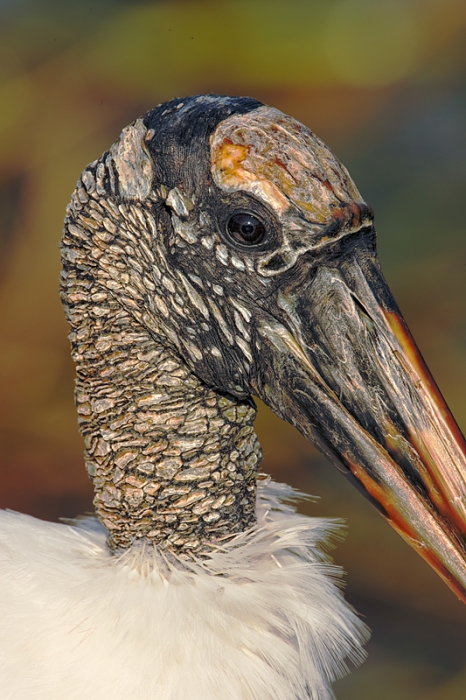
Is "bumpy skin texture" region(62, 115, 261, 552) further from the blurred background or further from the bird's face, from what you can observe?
the blurred background

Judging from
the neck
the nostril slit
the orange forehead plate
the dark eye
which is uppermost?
the orange forehead plate

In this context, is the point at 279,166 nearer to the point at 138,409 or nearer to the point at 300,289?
the point at 300,289

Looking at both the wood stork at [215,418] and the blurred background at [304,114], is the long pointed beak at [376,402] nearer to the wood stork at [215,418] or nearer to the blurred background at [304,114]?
the wood stork at [215,418]

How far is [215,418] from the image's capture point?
47.4 inches

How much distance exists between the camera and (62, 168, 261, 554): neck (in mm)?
1176

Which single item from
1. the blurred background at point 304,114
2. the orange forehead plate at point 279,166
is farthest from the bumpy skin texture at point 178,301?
the blurred background at point 304,114

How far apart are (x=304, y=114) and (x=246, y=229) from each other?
108 inches

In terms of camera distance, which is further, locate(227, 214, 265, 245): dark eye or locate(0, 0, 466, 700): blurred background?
locate(0, 0, 466, 700): blurred background

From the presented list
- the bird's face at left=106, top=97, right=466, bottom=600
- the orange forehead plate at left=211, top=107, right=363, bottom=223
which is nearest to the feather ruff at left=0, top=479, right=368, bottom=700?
the bird's face at left=106, top=97, right=466, bottom=600

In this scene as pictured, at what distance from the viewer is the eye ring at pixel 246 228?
3.18 feet

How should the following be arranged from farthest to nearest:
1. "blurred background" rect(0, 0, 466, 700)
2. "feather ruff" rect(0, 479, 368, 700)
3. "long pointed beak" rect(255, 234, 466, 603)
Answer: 1. "blurred background" rect(0, 0, 466, 700)
2. "feather ruff" rect(0, 479, 368, 700)
3. "long pointed beak" rect(255, 234, 466, 603)

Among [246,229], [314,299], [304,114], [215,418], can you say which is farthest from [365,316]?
[304,114]

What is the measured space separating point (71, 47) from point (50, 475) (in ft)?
7.28

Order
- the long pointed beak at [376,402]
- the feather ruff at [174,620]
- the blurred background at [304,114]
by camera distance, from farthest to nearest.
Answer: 1. the blurred background at [304,114]
2. the feather ruff at [174,620]
3. the long pointed beak at [376,402]
